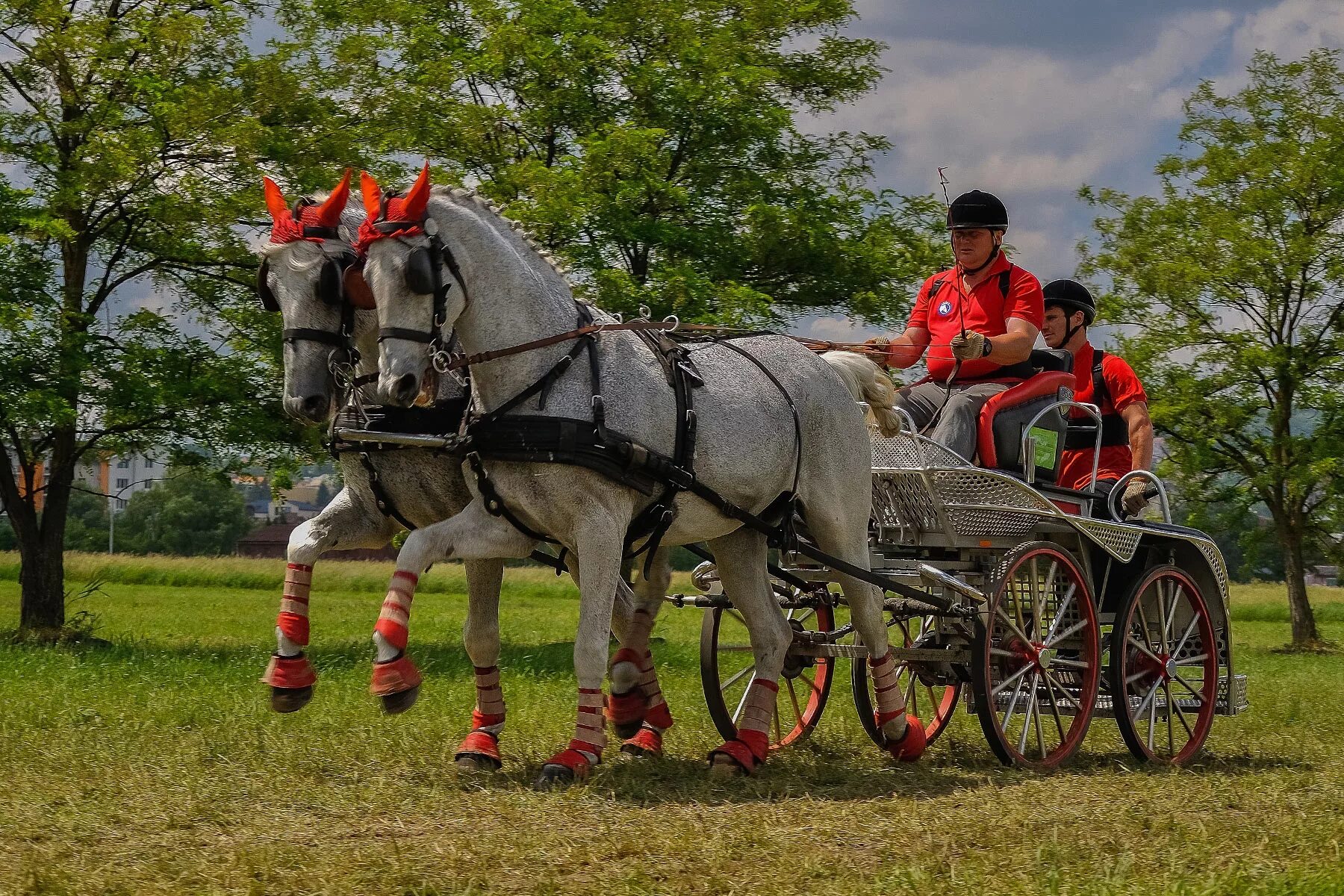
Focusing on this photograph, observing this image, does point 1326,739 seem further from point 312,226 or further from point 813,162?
point 813,162

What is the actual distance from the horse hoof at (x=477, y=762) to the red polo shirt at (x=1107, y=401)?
404 centimetres

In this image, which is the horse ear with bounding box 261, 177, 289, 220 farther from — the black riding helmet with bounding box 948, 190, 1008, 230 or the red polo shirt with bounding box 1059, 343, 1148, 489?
the red polo shirt with bounding box 1059, 343, 1148, 489

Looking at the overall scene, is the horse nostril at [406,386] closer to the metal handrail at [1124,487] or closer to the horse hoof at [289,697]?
the horse hoof at [289,697]

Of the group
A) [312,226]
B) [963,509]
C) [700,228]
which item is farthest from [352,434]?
[700,228]

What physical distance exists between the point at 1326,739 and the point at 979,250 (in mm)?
3931

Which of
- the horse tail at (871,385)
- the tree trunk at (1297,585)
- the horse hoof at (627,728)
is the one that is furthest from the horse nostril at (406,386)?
the tree trunk at (1297,585)

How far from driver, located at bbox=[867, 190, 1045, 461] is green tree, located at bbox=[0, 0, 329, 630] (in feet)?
31.7

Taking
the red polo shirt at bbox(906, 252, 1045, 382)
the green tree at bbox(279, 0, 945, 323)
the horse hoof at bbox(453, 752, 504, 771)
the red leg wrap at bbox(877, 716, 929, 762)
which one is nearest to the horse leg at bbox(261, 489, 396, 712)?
the horse hoof at bbox(453, 752, 504, 771)

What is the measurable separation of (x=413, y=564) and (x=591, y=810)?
119cm

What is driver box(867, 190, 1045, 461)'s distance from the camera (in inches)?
308

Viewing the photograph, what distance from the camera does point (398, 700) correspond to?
6.03 metres

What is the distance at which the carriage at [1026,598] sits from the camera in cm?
759

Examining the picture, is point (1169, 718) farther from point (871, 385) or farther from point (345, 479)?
point (345, 479)

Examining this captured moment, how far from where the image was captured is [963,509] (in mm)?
7625
